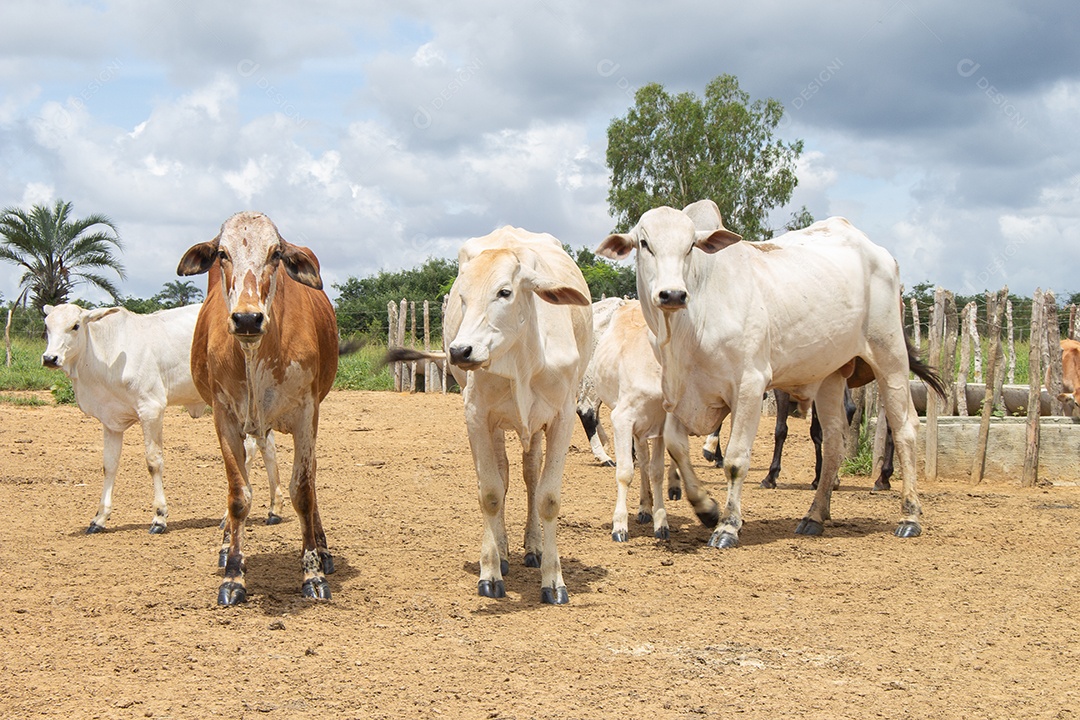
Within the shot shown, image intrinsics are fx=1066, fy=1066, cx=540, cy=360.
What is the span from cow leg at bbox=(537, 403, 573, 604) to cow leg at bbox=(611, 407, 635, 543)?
5.48 feet

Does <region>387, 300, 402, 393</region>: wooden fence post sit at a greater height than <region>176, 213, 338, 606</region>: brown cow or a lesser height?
greater

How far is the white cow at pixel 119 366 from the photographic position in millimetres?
8930

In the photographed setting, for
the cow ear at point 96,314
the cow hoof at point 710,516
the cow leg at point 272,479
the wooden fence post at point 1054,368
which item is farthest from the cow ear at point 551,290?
the wooden fence post at point 1054,368

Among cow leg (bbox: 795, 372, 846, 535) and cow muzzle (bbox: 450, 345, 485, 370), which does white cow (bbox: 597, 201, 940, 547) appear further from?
cow muzzle (bbox: 450, 345, 485, 370)

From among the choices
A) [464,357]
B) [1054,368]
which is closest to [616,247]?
[464,357]

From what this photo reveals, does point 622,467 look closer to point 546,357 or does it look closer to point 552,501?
point 552,501

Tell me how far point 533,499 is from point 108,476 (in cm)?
393

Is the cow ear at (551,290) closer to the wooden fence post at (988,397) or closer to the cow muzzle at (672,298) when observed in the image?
the cow muzzle at (672,298)

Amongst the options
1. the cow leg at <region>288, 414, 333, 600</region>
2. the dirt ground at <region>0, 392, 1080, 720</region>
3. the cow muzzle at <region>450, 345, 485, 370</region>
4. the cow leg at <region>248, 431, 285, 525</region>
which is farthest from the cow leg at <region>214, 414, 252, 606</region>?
the cow leg at <region>248, 431, 285, 525</region>

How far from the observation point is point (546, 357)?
568 centimetres

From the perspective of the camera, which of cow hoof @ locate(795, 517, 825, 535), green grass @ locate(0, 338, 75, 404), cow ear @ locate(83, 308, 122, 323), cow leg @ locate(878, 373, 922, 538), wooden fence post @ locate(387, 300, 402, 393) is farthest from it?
wooden fence post @ locate(387, 300, 402, 393)

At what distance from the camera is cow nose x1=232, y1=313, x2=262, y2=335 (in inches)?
203

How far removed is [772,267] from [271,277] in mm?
3834

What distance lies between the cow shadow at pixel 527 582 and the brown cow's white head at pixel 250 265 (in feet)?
6.05
